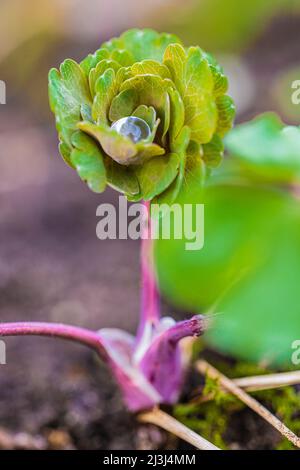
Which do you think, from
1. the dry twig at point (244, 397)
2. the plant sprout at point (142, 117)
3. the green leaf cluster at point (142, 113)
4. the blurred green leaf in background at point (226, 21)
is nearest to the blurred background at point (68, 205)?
the blurred green leaf in background at point (226, 21)

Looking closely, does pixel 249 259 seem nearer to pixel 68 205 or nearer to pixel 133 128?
pixel 133 128

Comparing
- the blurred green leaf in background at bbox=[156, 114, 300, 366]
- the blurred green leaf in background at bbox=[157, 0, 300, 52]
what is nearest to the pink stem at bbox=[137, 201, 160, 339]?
the blurred green leaf in background at bbox=[156, 114, 300, 366]

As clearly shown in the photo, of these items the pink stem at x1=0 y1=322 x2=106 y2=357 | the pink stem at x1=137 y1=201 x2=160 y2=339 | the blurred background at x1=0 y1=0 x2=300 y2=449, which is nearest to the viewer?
the pink stem at x1=0 y1=322 x2=106 y2=357

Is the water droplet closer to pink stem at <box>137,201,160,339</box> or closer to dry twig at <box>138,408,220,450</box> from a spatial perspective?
pink stem at <box>137,201,160,339</box>

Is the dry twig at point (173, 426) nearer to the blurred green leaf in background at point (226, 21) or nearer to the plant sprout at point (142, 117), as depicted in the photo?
the plant sprout at point (142, 117)

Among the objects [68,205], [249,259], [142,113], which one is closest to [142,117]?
[142,113]
